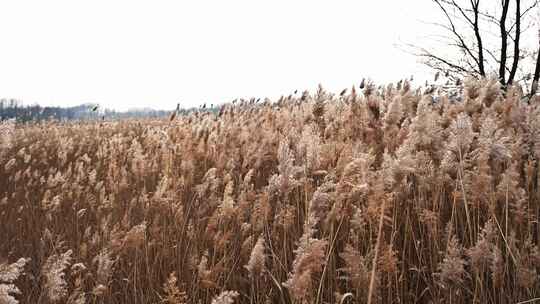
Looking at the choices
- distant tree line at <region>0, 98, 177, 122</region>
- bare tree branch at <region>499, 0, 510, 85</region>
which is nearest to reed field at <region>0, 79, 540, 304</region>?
distant tree line at <region>0, 98, 177, 122</region>

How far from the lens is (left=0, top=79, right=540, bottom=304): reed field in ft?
6.71

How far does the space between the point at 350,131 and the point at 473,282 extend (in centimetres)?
232

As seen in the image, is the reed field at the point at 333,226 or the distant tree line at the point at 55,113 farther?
the distant tree line at the point at 55,113

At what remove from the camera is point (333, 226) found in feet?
9.06

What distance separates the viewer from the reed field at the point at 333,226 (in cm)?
204

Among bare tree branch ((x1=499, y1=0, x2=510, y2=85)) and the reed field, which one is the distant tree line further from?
bare tree branch ((x1=499, y1=0, x2=510, y2=85))

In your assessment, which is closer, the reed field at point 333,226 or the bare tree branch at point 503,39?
the reed field at point 333,226

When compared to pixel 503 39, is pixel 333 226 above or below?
below

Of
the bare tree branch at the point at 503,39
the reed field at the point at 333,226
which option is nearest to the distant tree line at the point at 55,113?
the reed field at the point at 333,226

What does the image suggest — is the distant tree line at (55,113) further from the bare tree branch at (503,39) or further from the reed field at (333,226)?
the bare tree branch at (503,39)

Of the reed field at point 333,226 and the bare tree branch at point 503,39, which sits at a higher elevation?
the bare tree branch at point 503,39

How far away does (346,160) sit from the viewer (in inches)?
114

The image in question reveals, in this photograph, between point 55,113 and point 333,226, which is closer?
point 333,226

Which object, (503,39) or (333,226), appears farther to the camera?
(503,39)
